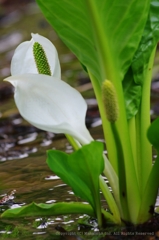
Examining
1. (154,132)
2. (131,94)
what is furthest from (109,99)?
(131,94)

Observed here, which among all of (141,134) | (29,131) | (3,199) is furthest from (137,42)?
(29,131)

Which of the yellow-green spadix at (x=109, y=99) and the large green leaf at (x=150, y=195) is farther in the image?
the large green leaf at (x=150, y=195)

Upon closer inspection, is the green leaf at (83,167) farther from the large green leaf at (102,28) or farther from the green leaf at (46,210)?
the large green leaf at (102,28)

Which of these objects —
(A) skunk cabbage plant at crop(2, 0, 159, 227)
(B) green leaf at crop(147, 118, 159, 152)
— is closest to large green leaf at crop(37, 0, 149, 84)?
(A) skunk cabbage plant at crop(2, 0, 159, 227)

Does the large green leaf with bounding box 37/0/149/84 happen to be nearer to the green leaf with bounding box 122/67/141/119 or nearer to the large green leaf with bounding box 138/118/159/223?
the green leaf with bounding box 122/67/141/119

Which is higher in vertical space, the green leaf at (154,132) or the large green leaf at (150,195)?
the green leaf at (154,132)

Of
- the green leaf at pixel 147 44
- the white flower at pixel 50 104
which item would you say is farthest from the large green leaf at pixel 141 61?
the white flower at pixel 50 104

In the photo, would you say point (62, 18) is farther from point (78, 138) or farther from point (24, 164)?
point (24, 164)
